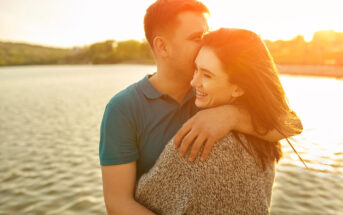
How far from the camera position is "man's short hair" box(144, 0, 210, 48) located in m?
2.53

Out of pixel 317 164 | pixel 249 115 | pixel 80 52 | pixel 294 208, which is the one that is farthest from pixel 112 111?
pixel 80 52

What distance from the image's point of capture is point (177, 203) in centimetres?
173

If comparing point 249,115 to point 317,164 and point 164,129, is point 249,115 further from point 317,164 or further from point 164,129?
point 317,164

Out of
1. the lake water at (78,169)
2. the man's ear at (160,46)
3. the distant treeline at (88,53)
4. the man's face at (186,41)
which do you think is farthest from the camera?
the distant treeline at (88,53)

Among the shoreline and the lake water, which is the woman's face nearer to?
the lake water

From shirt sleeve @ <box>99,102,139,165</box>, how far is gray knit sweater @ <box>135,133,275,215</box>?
332 millimetres

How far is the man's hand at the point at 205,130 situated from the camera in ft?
5.50

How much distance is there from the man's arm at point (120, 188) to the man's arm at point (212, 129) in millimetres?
571

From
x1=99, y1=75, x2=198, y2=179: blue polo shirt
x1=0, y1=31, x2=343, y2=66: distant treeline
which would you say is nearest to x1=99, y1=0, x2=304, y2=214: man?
x1=99, y1=75, x2=198, y2=179: blue polo shirt

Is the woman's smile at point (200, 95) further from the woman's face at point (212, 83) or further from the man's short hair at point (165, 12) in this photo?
the man's short hair at point (165, 12)

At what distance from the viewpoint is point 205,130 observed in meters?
1.75

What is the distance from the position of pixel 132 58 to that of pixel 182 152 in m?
144

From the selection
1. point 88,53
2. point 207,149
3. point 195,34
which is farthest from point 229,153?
point 88,53

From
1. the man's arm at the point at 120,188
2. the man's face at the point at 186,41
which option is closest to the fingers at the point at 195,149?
the man's arm at the point at 120,188
